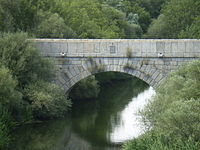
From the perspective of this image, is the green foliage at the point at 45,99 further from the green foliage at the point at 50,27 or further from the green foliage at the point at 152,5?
the green foliage at the point at 152,5

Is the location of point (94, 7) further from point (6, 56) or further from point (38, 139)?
point (38, 139)

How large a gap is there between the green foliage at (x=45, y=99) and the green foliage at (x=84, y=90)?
536 cm

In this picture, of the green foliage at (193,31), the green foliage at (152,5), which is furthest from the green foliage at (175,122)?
the green foliage at (152,5)

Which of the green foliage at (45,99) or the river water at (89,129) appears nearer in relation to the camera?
the river water at (89,129)

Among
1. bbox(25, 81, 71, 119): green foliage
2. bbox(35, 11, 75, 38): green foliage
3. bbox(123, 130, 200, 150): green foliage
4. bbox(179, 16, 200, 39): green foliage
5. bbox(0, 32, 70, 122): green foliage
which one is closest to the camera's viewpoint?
bbox(123, 130, 200, 150): green foliage

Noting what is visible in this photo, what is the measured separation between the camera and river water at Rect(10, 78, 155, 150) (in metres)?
25.6

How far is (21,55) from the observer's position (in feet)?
97.2

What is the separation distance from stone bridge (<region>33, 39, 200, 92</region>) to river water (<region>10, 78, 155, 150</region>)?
7.09ft

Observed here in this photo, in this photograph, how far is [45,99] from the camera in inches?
1147

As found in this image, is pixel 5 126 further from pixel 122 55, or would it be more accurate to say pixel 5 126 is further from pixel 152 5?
pixel 152 5

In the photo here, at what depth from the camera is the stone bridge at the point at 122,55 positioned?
30.6m

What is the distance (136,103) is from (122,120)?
5666mm

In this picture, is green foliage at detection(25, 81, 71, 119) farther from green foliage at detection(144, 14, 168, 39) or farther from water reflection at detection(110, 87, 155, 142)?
green foliage at detection(144, 14, 168, 39)

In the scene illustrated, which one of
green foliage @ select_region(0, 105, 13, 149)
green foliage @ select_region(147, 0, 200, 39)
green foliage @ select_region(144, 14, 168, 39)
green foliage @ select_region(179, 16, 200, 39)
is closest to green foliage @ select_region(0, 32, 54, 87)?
green foliage @ select_region(0, 105, 13, 149)
